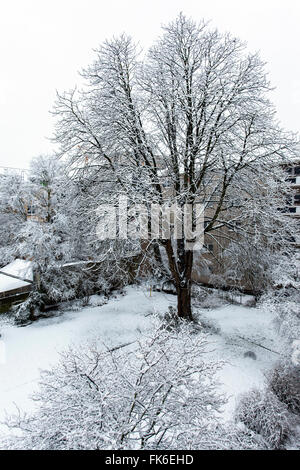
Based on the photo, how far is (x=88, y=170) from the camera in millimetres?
10094

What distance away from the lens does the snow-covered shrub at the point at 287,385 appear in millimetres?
5688

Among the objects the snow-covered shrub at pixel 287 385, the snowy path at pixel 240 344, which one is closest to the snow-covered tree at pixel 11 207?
the snowy path at pixel 240 344

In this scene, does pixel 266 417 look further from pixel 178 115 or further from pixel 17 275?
pixel 17 275

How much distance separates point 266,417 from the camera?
4980 millimetres

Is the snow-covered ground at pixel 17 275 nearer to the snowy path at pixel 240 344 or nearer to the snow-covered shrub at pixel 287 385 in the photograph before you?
the snowy path at pixel 240 344

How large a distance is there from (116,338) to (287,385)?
6.14m

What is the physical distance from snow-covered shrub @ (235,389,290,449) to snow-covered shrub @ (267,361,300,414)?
0.39m

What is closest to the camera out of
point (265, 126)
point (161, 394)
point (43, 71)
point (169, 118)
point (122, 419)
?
point (122, 419)

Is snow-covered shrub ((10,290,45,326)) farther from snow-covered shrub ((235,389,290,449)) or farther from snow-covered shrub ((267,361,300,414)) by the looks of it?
snow-covered shrub ((267,361,300,414))

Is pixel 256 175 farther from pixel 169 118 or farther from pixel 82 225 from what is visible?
pixel 82 225

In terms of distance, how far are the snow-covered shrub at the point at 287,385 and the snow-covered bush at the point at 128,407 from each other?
122 inches

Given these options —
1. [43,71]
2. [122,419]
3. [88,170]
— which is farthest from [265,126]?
[43,71]

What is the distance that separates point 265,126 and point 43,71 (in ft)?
31.8

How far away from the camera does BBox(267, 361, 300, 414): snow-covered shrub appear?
224 inches
